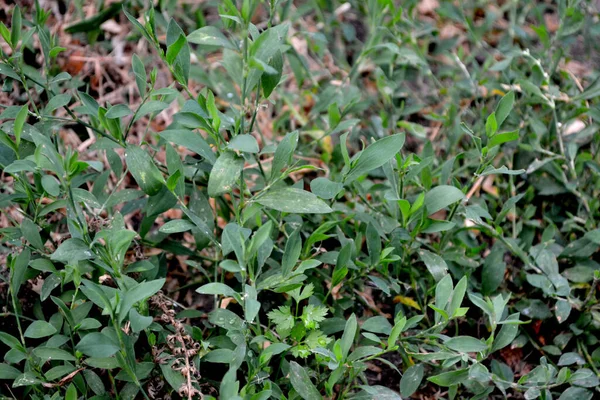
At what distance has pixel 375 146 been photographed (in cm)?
157

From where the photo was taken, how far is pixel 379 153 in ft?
5.11

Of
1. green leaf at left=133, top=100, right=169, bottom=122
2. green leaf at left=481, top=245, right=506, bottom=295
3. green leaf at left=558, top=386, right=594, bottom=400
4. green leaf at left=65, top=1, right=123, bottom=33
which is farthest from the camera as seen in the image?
green leaf at left=65, top=1, right=123, bottom=33

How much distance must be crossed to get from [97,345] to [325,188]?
2.11ft

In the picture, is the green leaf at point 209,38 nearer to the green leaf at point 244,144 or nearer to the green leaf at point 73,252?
the green leaf at point 244,144

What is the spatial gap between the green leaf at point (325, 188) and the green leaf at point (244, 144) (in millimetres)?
223

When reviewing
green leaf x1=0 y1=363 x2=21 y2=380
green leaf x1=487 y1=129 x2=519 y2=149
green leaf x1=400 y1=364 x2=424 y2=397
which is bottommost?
green leaf x1=400 y1=364 x2=424 y2=397

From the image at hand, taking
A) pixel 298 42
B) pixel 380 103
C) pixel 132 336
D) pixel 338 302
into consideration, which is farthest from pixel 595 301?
pixel 298 42

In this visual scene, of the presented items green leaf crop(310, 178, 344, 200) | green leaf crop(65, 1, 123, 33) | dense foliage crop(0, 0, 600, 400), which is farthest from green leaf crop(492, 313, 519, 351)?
green leaf crop(65, 1, 123, 33)

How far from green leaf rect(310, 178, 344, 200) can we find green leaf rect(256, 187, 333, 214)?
0.02m

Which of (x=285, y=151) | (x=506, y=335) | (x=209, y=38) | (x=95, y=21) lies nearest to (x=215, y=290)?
(x=285, y=151)

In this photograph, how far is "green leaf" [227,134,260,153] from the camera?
1388 millimetres

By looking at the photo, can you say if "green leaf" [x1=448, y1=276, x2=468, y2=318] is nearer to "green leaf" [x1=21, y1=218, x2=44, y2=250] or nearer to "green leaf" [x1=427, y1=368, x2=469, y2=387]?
"green leaf" [x1=427, y1=368, x2=469, y2=387]

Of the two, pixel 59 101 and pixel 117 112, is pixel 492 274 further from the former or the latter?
pixel 59 101

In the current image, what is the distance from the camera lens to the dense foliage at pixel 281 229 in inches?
59.7
